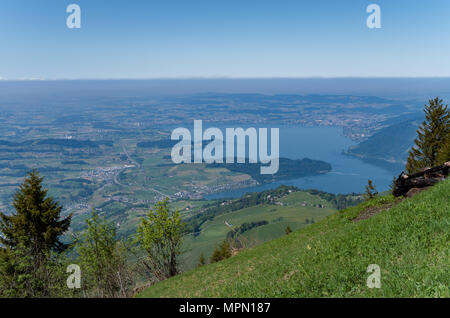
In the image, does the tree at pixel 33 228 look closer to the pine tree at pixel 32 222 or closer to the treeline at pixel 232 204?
the pine tree at pixel 32 222

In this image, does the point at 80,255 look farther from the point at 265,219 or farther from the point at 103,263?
the point at 265,219

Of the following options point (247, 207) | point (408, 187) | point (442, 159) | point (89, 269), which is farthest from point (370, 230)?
point (247, 207)

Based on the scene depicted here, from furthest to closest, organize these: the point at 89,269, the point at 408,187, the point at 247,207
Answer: the point at 247,207 → the point at 89,269 → the point at 408,187

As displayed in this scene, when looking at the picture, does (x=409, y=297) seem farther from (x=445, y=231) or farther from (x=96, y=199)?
(x=96, y=199)

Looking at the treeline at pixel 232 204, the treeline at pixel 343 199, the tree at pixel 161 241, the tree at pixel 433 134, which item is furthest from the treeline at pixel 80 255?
the treeline at pixel 343 199

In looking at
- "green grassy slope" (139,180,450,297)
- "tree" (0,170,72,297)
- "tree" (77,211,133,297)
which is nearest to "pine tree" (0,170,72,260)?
"tree" (0,170,72,297)

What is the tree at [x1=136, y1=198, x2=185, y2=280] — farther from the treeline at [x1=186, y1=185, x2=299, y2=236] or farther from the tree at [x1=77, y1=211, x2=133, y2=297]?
the treeline at [x1=186, y1=185, x2=299, y2=236]

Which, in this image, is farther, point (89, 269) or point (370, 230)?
point (89, 269)
